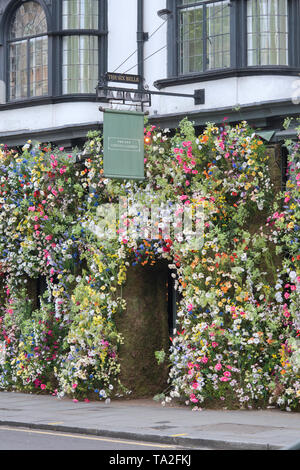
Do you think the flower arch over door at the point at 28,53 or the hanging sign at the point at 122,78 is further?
the flower arch over door at the point at 28,53

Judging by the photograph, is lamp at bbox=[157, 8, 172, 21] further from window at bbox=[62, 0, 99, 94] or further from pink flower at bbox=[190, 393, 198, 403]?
pink flower at bbox=[190, 393, 198, 403]

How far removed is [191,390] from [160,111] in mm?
6059

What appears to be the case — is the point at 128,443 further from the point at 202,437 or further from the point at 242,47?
the point at 242,47

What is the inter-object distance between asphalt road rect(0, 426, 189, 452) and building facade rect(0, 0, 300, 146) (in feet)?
21.0

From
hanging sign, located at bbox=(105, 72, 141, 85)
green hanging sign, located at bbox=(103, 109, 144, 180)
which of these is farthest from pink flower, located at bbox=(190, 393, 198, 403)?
hanging sign, located at bbox=(105, 72, 141, 85)

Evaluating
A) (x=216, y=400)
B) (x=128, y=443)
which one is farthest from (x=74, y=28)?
(x=128, y=443)

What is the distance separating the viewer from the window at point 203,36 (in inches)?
738

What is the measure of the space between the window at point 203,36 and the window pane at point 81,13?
8.24 ft

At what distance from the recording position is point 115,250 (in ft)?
58.0

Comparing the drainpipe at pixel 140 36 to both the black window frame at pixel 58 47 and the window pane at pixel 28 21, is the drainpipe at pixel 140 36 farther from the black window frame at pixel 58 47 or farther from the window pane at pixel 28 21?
the window pane at pixel 28 21

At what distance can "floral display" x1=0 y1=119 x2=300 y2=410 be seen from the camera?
1595cm

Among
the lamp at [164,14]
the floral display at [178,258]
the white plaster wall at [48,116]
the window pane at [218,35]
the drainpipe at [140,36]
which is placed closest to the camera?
the floral display at [178,258]

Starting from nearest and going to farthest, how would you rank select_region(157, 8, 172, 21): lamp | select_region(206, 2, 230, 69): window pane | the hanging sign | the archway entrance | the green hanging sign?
the green hanging sign → the hanging sign → the archway entrance → select_region(206, 2, 230, 69): window pane → select_region(157, 8, 172, 21): lamp

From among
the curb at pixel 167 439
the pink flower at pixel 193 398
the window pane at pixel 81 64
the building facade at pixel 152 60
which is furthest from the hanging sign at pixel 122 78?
the curb at pixel 167 439
